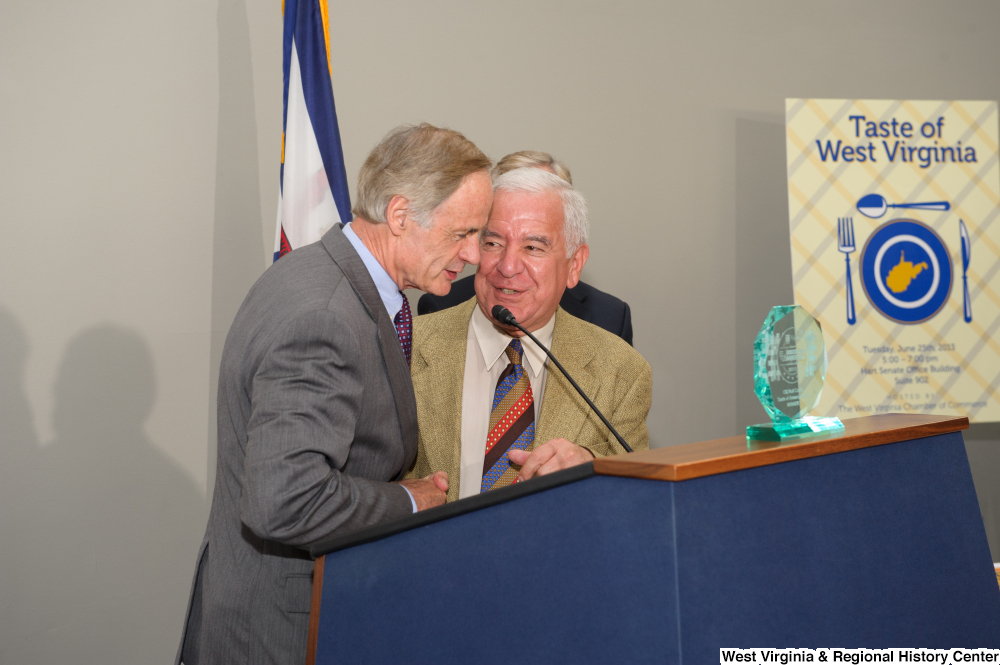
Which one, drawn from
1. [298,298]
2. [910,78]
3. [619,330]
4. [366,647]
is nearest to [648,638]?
[366,647]

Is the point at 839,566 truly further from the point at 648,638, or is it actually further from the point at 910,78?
the point at 910,78

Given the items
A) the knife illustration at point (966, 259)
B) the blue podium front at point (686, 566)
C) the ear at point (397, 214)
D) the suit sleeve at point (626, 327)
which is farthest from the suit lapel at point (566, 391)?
the knife illustration at point (966, 259)

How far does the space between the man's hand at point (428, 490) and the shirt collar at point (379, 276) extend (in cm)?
31

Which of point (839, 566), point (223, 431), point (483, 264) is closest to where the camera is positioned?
point (839, 566)

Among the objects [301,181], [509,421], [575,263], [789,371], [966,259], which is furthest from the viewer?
[966,259]

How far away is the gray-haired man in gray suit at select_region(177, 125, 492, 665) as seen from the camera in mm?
1056

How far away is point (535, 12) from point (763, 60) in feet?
3.64

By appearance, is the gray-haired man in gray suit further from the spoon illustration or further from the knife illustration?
the knife illustration

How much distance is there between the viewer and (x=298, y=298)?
1.13 metres

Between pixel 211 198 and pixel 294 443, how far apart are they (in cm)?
224

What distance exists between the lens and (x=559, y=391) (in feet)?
5.72

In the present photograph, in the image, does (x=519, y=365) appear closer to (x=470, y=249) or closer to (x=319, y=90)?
(x=470, y=249)

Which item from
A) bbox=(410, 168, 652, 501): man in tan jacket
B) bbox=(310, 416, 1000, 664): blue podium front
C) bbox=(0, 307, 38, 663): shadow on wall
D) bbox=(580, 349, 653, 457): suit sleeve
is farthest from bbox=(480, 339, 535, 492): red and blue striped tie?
bbox=(0, 307, 38, 663): shadow on wall

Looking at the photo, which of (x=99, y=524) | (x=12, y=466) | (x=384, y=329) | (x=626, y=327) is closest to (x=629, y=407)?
(x=384, y=329)
